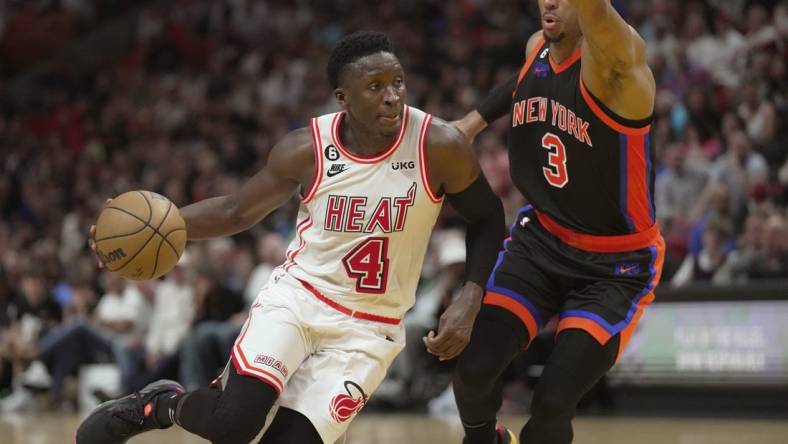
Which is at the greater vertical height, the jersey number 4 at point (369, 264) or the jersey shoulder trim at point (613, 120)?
the jersey shoulder trim at point (613, 120)

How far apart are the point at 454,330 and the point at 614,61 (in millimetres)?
1449

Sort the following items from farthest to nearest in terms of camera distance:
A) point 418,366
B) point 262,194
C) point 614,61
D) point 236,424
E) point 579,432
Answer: point 418,366, point 579,432, point 262,194, point 614,61, point 236,424

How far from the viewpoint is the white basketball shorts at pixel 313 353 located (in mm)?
5090

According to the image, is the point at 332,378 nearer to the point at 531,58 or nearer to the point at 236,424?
the point at 236,424

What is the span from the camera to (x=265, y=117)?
59.3 ft

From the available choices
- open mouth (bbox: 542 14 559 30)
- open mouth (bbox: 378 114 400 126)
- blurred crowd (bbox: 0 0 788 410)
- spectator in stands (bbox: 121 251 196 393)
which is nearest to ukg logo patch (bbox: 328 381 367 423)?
open mouth (bbox: 378 114 400 126)

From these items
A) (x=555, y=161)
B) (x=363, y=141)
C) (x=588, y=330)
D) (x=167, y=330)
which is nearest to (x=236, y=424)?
(x=363, y=141)

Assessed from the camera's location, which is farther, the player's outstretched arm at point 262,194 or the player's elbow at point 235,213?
the player's elbow at point 235,213

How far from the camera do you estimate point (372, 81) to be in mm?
5184

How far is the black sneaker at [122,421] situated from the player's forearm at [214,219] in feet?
2.63

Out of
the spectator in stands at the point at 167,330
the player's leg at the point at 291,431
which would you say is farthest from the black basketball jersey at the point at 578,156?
the spectator in stands at the point at 167,330

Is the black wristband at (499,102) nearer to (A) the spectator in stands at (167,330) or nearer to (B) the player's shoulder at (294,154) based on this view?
(B) the player's shoulder at (294,154)

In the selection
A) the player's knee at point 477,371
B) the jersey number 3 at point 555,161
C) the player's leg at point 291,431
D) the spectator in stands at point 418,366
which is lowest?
the spectator in stands at point 418,366

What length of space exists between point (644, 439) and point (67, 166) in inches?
528
